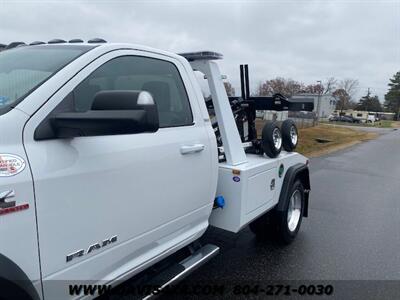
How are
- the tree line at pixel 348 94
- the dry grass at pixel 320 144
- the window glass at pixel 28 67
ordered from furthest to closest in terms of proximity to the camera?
the tree line at pixel 348 94 < the dry grass at pixel 320 144 < the window glass at pixel 28 67

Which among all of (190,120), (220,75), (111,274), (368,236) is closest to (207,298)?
(111,274)

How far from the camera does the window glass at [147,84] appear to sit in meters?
2.18

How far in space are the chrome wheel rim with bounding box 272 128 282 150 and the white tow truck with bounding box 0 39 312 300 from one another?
49cm

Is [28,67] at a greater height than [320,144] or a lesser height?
greater

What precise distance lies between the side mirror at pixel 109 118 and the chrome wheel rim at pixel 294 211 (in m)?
3.35

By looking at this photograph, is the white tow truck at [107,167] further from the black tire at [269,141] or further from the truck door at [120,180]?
the black tire at [269,141]

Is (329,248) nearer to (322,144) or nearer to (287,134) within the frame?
(287,134)

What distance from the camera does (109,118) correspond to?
1.66 meters

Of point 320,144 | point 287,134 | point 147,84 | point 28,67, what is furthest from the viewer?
point 320,144

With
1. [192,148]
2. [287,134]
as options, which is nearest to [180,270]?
[192,148]

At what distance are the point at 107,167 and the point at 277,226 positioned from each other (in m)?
2.85

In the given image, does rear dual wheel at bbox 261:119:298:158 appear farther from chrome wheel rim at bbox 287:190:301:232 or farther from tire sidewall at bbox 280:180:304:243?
chrome wheel rim at bbox 287:190:301:232

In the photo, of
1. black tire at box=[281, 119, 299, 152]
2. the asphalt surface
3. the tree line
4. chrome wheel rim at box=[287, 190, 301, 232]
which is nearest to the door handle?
the asphalt surface

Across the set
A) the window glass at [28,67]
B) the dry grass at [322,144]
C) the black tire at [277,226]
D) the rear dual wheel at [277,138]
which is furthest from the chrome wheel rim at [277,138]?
the dry grass at [322,144]
